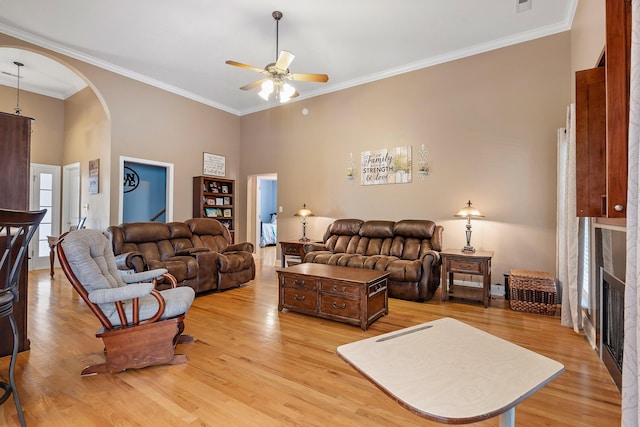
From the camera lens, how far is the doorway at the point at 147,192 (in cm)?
634

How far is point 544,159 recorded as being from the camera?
423 cm

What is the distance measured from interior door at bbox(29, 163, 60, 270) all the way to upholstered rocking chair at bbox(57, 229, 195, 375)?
557cm

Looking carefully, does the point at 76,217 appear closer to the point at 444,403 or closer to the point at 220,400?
the point at 220,400

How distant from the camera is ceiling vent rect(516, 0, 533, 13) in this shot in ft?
12.1

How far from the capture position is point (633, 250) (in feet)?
3.19

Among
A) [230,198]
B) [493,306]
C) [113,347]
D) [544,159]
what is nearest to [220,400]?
[113,347]

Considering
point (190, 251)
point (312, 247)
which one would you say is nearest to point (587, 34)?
point (312, 247)

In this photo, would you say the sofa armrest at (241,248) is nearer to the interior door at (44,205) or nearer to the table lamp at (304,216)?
the table lamp at (304,216)

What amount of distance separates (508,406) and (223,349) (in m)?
2.45

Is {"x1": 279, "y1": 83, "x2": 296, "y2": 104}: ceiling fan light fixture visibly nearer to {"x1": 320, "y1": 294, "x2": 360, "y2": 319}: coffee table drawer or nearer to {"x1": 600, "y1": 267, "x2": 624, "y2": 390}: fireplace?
{"x1": 320, "y1": 294, "x2": 360, "y2": 319}: coffee table drawer

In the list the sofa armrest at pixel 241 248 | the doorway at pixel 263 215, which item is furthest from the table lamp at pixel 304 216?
the sofa armrest at pixel 241 248

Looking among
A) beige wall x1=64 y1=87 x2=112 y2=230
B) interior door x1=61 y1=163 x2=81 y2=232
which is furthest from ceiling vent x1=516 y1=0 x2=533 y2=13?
interior door x1=61 y1=163 x2=81 y2=232

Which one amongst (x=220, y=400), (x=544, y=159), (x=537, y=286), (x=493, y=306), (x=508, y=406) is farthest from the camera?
(x=544, y=159)

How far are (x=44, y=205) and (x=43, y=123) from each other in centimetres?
171
